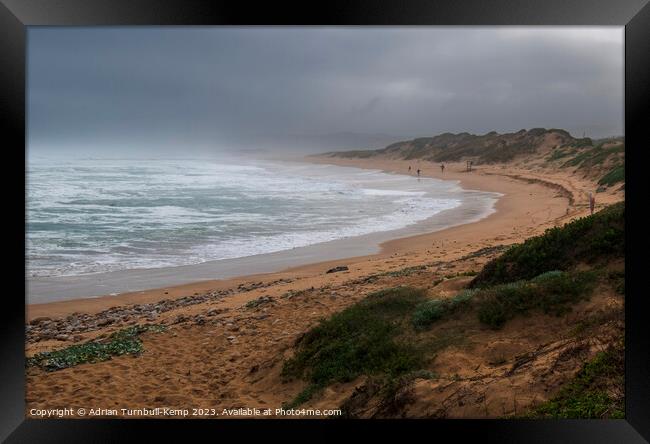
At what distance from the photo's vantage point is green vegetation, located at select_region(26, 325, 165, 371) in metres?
6.29

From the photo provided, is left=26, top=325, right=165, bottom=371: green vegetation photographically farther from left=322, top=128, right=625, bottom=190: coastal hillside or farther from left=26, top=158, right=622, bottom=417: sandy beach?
left=322, top=128, right=625, bottom=190: coastal hillside

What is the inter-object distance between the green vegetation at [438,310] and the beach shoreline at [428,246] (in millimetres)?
4516

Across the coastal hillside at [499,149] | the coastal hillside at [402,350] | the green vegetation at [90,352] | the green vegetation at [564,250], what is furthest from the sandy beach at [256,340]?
the coastal hillside at [499,149]

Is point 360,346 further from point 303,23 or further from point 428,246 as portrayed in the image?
point 428,246

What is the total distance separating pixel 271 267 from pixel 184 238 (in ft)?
11.2

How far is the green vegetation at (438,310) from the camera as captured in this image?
5586mm

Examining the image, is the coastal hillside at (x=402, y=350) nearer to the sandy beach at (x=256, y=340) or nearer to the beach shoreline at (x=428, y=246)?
the sandy beach at (x=256, y=340)

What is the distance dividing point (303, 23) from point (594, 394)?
354 cm

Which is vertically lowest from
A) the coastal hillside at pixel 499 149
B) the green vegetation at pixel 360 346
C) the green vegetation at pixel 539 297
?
the green vegetation at pixel 360 346

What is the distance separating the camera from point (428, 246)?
1323 cm

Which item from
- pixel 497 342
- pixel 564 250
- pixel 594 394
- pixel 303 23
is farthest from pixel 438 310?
pixel 303 23

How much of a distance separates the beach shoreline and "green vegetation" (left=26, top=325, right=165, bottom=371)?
5.77ft

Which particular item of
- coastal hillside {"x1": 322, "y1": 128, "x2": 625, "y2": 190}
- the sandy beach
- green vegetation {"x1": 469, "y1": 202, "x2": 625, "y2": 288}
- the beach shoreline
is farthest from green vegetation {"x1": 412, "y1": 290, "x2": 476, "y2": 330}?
coastal hillside {"x1": 322, "y1": 128, "x2": 625, "y2": 190}

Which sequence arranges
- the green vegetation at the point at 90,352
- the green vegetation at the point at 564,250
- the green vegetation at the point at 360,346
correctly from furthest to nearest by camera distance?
the green vegetation at the point at 90,352 → the green vegetation at the point at 564,250 → the green vegetation at the point at 360,346
